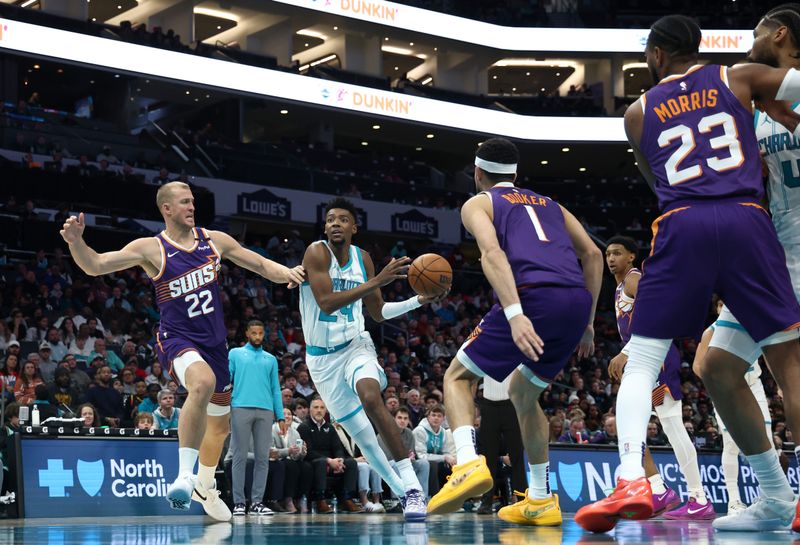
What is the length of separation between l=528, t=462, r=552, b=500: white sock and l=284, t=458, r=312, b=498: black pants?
6237 mm

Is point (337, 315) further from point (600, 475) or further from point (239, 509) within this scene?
point (600, 475)

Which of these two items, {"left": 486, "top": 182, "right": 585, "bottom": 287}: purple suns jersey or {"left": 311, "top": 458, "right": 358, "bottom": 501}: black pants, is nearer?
{"left": 486, "top": 182, "right": 585, "bottom": 287}: purple suns jersey

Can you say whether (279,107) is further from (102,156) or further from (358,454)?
(358,454)

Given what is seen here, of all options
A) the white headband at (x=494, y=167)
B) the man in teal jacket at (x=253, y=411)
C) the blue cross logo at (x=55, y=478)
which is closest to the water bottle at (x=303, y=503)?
the man in teal jacket at (x=253, y=411)

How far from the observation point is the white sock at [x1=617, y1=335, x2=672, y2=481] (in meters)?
4.52

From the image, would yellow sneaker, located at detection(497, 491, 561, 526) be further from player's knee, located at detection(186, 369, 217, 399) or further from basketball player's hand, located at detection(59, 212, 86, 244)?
basketball player's hand, located at detection(59, 212, 86, 244)

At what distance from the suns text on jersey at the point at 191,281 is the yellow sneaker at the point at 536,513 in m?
3.10

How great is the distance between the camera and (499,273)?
529 centimetres

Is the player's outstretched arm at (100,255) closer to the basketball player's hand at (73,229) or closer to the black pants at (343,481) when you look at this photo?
the basketball player's hand at (73,229)

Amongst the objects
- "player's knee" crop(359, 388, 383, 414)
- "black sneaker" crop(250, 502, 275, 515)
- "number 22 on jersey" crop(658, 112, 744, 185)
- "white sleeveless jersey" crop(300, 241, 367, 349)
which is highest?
"number 22 on jersey" crop(658, 112, 744, 185)

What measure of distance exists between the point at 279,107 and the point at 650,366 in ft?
103

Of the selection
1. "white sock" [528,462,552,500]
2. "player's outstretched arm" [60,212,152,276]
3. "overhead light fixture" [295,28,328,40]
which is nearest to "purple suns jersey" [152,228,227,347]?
"player's outstretched arm" [60,212,152,276]

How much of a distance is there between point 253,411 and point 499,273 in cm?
643

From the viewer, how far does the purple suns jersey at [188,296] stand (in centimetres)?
788
